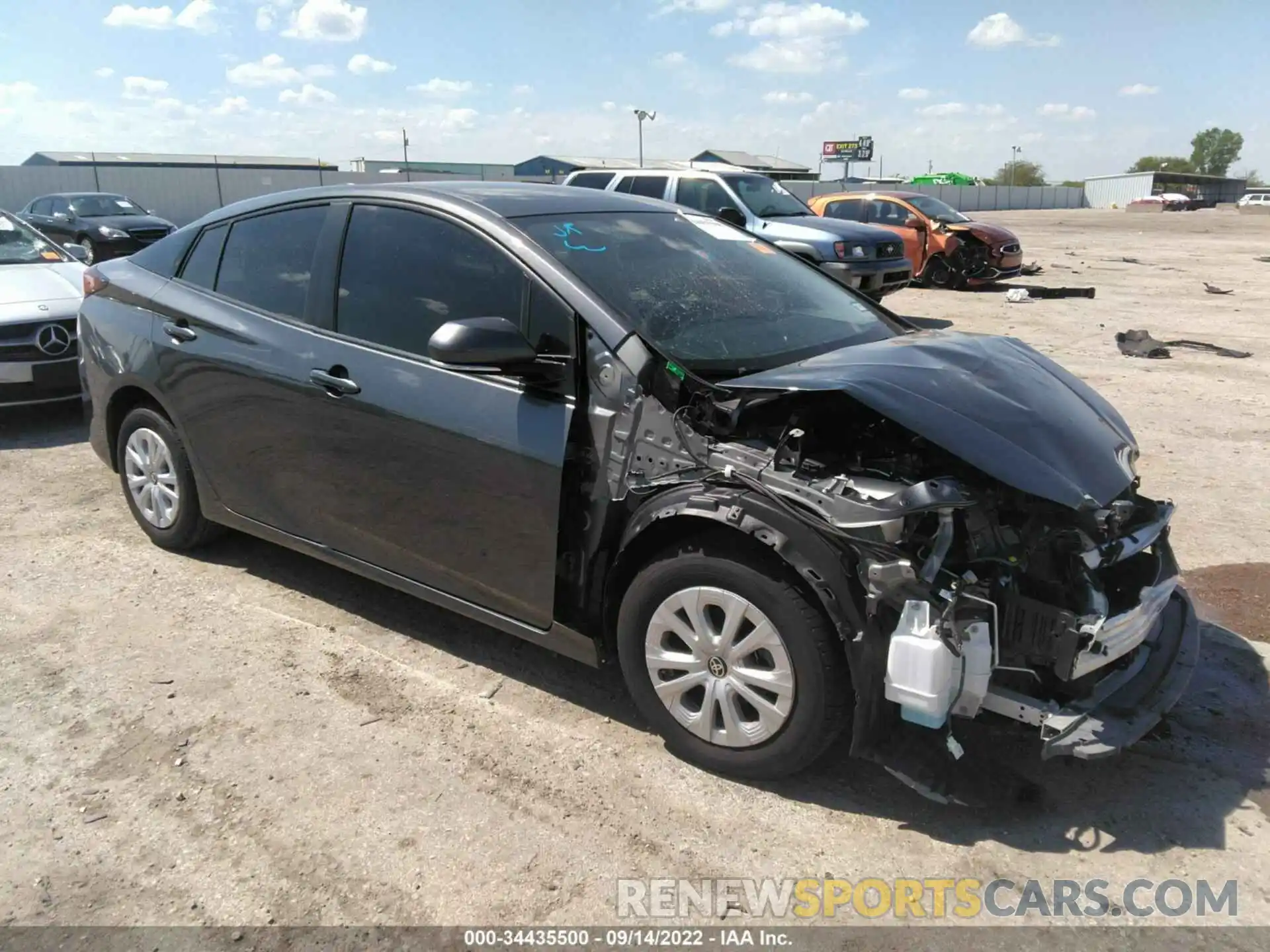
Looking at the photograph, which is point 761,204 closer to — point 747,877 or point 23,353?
point 23,353

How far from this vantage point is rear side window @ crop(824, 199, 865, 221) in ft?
54.7

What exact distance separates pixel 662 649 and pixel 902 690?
2.49 feet

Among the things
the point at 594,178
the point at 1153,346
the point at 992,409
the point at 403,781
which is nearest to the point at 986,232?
the point at 1153,346

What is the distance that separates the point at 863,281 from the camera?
11.8 meters

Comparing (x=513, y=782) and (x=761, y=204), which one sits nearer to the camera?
(x=513, y=782)

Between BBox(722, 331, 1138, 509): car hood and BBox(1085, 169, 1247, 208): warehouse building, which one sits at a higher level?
BBox(1085, 169, 1247, 208): warehouse building

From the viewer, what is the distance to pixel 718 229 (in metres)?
4.12

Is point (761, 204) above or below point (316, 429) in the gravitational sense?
above

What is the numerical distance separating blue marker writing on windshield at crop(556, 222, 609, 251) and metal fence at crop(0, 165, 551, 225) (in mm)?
30424

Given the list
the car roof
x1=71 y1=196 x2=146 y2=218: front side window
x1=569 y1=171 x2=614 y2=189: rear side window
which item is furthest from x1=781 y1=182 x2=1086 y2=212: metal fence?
the car roof

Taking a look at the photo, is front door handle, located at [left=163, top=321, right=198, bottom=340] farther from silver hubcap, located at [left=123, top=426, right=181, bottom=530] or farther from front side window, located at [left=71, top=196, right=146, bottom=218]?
front side window, located at [left=71, top=196, right=146, bottom=218]

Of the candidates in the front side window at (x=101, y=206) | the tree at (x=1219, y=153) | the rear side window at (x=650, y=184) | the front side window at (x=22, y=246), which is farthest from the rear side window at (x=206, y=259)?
the tree at (x=1219, y=153)

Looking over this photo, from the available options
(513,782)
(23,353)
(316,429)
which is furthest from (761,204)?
(513,782)

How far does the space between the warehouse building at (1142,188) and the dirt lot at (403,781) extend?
94590mm
